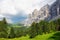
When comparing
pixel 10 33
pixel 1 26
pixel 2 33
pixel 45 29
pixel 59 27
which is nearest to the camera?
pixel 59 27

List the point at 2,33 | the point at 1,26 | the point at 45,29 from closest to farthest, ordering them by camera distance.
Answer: the point at 1,26 → the point at 2,33 → the point at 45,29

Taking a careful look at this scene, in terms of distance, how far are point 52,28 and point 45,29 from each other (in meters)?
18.4

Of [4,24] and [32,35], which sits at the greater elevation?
[4,24]

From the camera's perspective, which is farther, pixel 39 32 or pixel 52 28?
pixel 52 28

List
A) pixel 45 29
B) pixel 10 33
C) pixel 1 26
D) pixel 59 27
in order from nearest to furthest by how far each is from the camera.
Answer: pixel 59 27, pixel 1 26, pixel 45 29, pixel 10 33

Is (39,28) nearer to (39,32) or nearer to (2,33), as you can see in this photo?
(39,32)

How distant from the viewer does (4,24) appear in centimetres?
13100

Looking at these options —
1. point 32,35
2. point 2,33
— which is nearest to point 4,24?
point 2,33

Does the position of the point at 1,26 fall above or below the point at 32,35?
above

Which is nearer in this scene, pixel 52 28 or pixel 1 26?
pixel 1 26

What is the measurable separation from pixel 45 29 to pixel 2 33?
40.6m

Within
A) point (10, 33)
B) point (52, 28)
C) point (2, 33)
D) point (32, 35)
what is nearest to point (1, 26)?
point (2, 33)

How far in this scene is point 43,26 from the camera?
15562cm

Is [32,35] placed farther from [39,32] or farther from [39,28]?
[39,28]
